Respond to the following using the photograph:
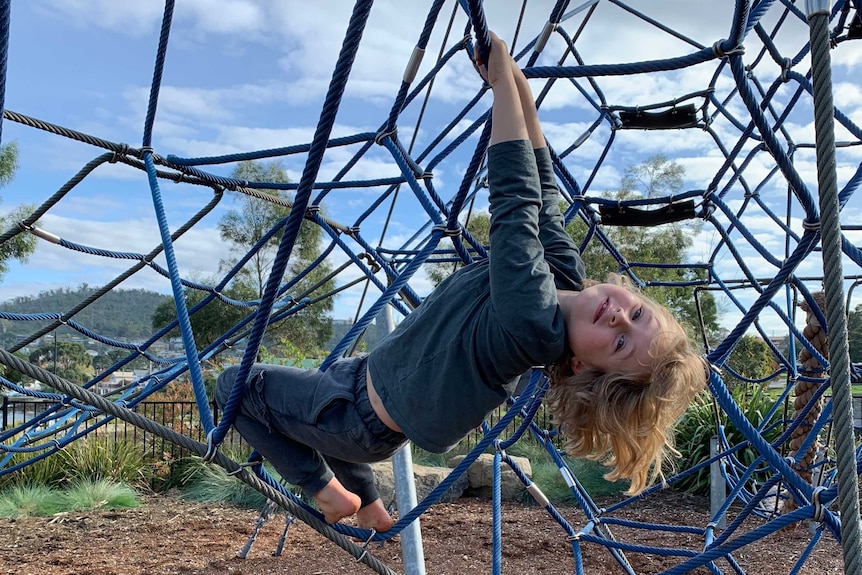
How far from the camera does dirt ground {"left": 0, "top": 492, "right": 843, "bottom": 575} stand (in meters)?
3.78

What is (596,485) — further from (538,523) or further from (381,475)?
(381,475)

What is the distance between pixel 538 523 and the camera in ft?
15.9

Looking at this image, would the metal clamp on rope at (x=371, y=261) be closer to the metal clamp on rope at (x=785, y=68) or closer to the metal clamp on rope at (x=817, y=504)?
the metal clamp on rope at (x=785, y=68)

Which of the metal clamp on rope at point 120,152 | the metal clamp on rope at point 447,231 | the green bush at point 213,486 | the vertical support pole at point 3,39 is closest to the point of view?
the vertical support pole at point 3,39

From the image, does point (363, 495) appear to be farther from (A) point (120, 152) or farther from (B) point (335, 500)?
(A) point (120, 152)

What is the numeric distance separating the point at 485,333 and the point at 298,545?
348 centimetres

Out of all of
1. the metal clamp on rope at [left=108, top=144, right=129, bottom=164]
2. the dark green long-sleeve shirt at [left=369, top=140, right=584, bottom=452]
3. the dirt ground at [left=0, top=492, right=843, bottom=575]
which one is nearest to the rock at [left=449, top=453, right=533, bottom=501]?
the dirt ground at [left=0, top=492, right=843, bottom=575]

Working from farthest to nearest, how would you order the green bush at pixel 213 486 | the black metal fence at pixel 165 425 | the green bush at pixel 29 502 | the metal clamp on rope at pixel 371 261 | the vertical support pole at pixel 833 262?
the black metal fence at pixel 165 425
the green bush at pixel 213 486
the green bush at pixel 29 502
the metal clamp on rope at pixel 371 261
the vertical support pole at pixel 833 262

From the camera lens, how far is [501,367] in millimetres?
1254

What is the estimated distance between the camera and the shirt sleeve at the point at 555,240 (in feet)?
4.88

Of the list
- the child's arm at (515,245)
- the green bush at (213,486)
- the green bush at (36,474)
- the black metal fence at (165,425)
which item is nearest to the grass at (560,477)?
the black metal fence at (165,425)

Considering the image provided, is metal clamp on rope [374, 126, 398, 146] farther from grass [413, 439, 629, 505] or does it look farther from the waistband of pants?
grass [413, 439, 629, 505]

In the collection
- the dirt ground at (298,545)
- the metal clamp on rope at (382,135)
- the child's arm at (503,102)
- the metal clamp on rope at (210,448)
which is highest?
the metal clamp on rope at (382,135)

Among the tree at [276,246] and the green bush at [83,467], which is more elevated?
the tree at [276,246]
